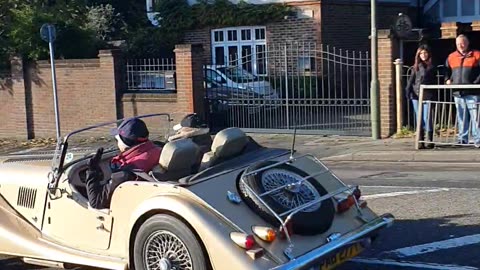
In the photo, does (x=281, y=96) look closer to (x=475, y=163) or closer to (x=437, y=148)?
(x=437, y=148)

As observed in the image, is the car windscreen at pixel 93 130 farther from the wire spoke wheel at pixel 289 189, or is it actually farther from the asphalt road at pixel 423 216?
the wire spoke wheel at pixel 289 189

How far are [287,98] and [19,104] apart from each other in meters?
8.07

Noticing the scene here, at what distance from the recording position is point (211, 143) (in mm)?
6832

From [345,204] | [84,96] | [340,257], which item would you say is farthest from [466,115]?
[84,96]

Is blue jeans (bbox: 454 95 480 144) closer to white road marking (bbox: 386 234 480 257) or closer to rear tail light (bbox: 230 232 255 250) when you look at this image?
white road marking (bbox: 386 234 480 257)

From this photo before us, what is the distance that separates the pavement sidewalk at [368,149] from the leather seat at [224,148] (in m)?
7.38

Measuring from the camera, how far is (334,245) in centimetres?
571

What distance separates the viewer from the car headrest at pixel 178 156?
6.07 metres

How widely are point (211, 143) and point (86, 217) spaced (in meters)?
1.23

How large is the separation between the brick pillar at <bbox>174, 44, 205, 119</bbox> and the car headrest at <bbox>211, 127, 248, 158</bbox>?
12.1 meters

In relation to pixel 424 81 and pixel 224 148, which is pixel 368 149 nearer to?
pixel 424 81

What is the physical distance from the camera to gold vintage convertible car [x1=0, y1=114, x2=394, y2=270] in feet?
18.2

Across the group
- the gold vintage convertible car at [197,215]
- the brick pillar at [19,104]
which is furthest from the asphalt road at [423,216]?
the brick pillar at [19,104]

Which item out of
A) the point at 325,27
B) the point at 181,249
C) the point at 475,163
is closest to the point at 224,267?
the point at 181,249
